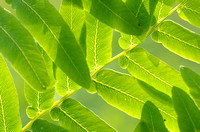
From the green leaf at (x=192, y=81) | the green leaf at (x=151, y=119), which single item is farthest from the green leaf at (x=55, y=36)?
the green leaf at (x=192, y=81)

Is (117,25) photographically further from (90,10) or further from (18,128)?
(18,128)

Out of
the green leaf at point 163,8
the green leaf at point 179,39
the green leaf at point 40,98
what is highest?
the green leaf at point 163,8

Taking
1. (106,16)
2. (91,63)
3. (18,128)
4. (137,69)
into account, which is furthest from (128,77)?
(18,128)

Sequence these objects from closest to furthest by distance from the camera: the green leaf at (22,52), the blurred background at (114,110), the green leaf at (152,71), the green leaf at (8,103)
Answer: the green leaf at (22,52), the green leaf at (8,103), the green leaf at (152,71), the blurred background at (114,110)

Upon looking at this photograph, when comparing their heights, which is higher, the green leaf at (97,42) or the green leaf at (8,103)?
the green leaf at (97,42)

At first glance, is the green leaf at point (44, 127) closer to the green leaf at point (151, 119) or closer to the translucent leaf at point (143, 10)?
the green leaf at point (151, 119)

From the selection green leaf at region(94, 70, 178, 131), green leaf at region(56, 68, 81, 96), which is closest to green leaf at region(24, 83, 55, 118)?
green leaf at region(56, 68, 81, 96)

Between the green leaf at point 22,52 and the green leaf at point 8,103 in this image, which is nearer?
the green leaf at point 22,52

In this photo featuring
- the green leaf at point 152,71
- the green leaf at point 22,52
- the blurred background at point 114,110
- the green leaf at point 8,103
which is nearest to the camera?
the green leaf at point 22,52

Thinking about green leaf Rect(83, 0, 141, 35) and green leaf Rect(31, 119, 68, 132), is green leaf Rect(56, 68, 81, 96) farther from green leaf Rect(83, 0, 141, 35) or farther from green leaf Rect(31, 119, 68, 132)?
green leaf Rect(83, 0, 141, 35)
